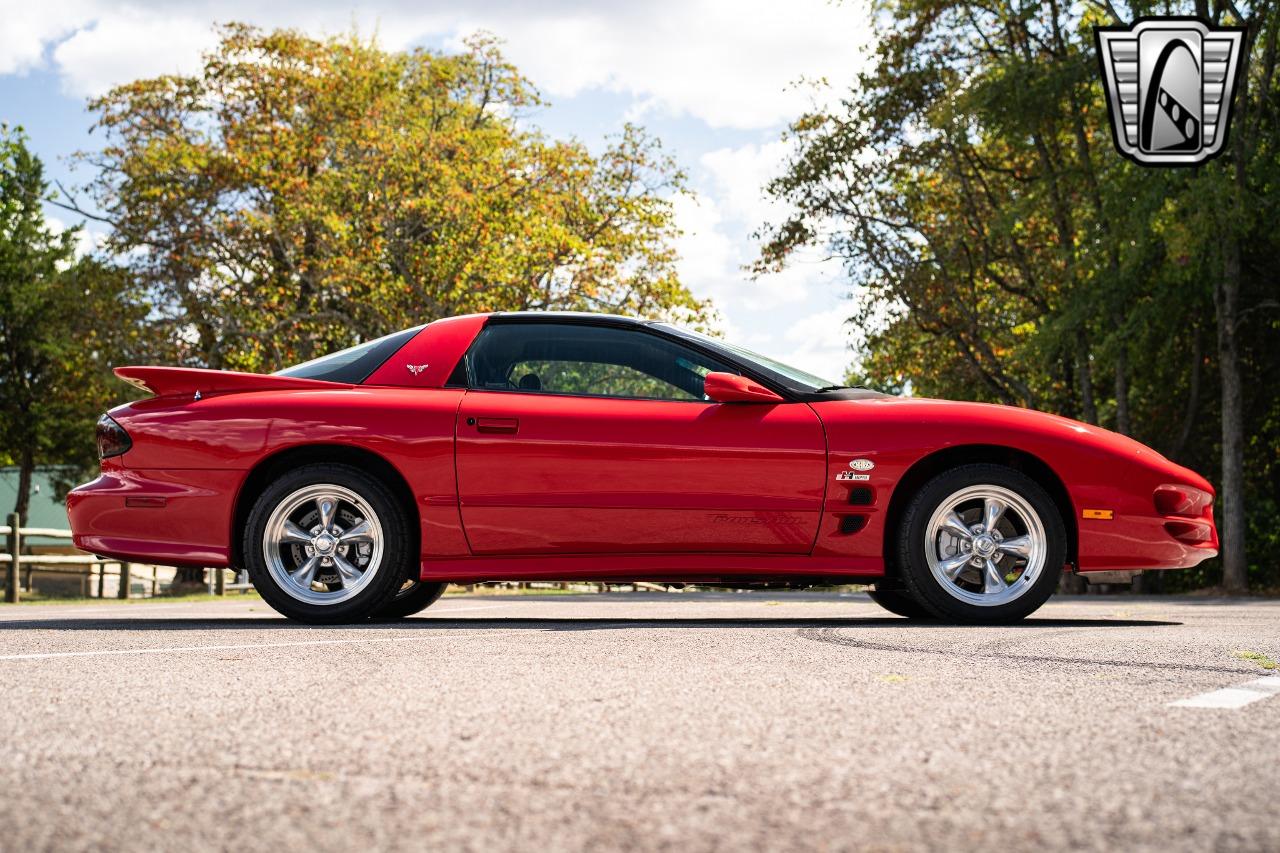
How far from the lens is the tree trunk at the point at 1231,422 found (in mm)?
18953

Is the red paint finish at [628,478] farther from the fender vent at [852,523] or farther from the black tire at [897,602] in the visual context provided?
the black tire at [897,602]

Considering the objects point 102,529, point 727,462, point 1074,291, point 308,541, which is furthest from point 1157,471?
point 1074,291

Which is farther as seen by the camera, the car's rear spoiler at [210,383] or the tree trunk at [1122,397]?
the tree trunk at [1122,397]

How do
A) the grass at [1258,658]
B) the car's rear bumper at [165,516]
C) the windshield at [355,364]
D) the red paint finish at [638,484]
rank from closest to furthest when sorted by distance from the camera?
the grass at [1258,658] < the red paint finish at [638,484] < the car's rear bumper at [165,516] < the windshield at [355,364]

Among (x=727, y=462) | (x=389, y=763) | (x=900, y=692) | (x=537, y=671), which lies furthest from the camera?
(x=727, y=462)

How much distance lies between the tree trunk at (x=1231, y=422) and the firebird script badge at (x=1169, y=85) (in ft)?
5.42

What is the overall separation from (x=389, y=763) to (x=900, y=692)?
170 cm

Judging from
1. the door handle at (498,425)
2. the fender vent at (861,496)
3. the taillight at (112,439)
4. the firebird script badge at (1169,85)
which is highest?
the firebird script badge at (1169,85)

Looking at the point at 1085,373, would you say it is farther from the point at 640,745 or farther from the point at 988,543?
the point at 640,745

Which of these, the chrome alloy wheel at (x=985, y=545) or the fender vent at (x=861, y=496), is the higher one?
the fender vent at (x=861, y=496)

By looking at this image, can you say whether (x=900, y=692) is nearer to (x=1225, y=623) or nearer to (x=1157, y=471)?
(x=1157, y=471)

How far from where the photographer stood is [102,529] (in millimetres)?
6824

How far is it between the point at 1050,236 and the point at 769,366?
2122 centimetres

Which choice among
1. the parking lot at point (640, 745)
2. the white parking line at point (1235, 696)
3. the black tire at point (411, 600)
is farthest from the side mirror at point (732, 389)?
the white parking line at point (1235, 696)
